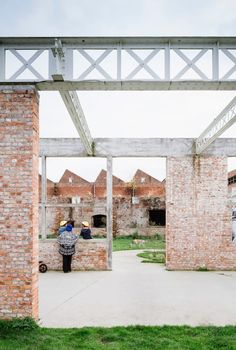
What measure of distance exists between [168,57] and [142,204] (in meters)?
21.6

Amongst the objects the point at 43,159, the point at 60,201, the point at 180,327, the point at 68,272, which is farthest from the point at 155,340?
the point at 60,201

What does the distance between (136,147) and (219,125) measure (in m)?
3.81

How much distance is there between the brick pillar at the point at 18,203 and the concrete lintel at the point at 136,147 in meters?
6.45

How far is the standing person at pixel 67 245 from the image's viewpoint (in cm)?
1168

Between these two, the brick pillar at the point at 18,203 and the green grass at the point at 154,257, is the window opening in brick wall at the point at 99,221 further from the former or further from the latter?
the brick pillar at the point at 18,203

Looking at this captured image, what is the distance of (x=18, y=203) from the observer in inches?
236

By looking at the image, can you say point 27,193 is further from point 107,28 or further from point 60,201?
point 60,201

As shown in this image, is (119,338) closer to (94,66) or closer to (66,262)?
(94,66)

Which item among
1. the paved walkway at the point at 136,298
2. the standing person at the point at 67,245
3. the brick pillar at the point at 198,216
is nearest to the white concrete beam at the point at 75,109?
the standing person at the point at 67,245

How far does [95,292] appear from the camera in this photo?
901 centimetres

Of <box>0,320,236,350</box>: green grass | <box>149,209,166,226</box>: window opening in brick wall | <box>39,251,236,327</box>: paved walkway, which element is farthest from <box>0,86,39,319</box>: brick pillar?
<box>149,209,166,226</box>: window opening in brick wall

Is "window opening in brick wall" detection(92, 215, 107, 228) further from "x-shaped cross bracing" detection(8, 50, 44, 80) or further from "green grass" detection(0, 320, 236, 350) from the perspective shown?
A: "x-shaped cross bracing" detection(8, 50, 44, 80)

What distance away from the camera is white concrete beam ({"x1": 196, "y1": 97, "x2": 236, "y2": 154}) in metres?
8.07

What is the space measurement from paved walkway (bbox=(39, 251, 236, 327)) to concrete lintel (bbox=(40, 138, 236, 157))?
3946mm
